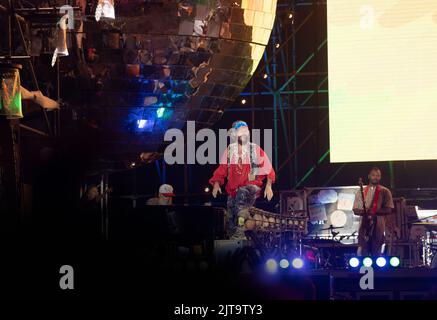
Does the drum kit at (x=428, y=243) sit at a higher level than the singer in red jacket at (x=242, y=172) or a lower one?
lower

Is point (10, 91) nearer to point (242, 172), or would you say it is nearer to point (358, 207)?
point (242, 172)

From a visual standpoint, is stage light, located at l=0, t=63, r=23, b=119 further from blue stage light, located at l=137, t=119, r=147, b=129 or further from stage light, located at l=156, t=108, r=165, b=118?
stage light, located at l=156, t=108, r=165, b=118

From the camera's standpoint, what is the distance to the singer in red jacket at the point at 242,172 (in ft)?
35.8

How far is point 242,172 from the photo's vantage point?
1128cm

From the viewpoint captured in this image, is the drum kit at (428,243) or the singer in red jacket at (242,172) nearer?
the singer in red jacket at (242,172)

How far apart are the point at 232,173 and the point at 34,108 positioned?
2760 millimetres

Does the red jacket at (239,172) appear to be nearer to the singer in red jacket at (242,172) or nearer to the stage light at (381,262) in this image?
the singer in red jacket at (242,172)

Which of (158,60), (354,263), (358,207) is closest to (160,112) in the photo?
(158,60)

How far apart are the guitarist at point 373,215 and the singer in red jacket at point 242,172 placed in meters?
1.51

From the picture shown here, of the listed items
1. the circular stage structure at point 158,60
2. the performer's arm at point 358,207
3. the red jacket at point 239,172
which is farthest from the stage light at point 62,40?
the performer's arm at point 358,207

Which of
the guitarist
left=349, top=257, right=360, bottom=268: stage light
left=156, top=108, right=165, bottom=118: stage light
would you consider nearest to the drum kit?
the guitarist

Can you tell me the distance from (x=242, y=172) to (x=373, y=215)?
2105 millimetres

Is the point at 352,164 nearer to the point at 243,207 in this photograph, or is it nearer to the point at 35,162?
the point at 243,207
